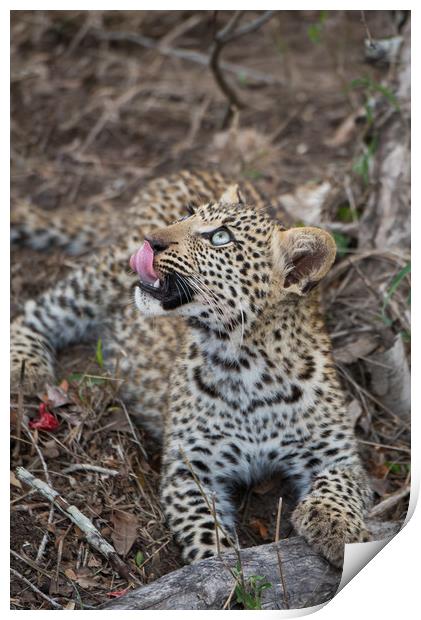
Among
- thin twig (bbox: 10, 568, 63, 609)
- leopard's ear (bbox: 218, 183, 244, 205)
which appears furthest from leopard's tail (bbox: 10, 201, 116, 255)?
thin twig (bbox: 10, 568, 63, 609)

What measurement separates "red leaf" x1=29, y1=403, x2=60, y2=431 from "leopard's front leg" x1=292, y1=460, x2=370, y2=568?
160 cm

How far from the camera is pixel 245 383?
551cm

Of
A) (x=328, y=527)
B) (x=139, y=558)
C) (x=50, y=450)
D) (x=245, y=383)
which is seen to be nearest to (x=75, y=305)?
(x=50, y=450)

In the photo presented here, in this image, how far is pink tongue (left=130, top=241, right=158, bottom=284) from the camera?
5.12m

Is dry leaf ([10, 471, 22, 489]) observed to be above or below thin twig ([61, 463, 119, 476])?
above

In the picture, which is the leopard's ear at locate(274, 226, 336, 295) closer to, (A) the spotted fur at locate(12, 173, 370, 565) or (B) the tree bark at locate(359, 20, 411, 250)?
(A) the spotted fur at locate(12, 173, 370, 565)

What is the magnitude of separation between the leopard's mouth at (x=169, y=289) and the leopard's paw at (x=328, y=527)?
131cm

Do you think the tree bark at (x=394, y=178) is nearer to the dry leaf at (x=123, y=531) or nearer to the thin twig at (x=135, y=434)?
the thin twig at (x=135, y=434)

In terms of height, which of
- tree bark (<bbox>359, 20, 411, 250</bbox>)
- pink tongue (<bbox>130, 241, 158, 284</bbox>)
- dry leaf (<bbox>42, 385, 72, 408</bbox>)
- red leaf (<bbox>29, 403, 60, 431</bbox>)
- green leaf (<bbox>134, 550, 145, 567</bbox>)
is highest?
pink tongue (<bbox>130, 241, 158, 284</bbox>)

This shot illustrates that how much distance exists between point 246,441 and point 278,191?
3.66 metres

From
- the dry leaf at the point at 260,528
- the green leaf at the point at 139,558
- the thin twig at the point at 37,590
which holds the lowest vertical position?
the dry leaf at the point at 260,528

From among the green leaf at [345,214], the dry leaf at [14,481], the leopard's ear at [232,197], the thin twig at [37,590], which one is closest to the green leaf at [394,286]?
the green leaf at [345,214]

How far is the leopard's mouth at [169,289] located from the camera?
16.9 ft

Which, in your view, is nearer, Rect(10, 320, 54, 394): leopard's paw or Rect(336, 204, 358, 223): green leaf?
Rect(10, 320, 54, 394): leopard's paw
